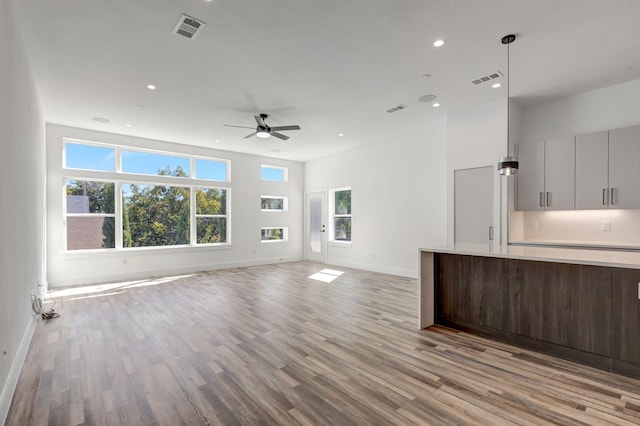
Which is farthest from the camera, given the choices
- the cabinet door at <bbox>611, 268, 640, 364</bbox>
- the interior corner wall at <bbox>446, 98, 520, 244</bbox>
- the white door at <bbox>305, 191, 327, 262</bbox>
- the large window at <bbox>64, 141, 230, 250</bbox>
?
the white door at <bbox>305, 191, 327, 262</bbox>

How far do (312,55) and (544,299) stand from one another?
137 inches

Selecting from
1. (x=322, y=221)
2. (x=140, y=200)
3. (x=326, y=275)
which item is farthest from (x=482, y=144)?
(x=140, y=200)

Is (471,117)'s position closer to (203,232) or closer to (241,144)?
(241,144)

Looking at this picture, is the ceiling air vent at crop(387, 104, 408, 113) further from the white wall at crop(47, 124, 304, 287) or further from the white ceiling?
the white wall at crop(47, 124, 304, 287)

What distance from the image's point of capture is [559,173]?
4578mm

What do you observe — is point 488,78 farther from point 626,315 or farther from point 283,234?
point 283,234

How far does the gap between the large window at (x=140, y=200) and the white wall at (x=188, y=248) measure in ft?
0.64

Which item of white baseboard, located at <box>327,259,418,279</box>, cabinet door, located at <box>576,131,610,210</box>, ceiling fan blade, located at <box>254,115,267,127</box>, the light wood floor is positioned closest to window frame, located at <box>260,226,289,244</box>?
white baseboard, located at <box>327,259,418,279</box>

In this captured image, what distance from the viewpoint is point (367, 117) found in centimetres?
559

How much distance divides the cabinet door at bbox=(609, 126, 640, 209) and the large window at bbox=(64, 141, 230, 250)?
7659 mm

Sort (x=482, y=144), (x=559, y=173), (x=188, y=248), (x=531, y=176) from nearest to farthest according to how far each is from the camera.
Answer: (x=559, y=173) < (x=531, y=176) < (x=482, y=144) < (x=188, y=248)

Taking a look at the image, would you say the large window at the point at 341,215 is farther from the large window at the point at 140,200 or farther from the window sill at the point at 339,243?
the large window at the point at 140,200

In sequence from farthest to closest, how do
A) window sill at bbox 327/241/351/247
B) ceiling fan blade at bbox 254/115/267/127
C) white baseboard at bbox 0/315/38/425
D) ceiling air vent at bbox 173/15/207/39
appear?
window sill at bbox 327/241/351/247
ceiling fan blade at bbox 254/115/267/127
ceiling air vent at bbox 173/15/207/39
white baseboard at bbox 0/315/38/425

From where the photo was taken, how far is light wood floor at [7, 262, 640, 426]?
2.04 meters
